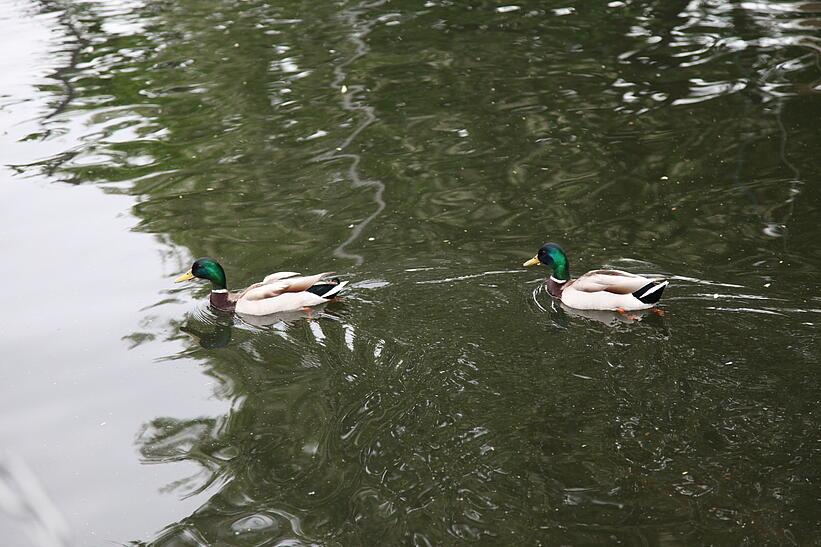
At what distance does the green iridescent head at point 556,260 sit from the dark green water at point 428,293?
0.23m

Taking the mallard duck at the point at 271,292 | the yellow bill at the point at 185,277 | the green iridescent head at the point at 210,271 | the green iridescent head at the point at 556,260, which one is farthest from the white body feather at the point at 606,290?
the yellow bill at the point at 185,277

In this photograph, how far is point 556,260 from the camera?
731 centimetres

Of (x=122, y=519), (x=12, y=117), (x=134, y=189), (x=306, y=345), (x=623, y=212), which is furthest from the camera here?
(x=12, y=117)

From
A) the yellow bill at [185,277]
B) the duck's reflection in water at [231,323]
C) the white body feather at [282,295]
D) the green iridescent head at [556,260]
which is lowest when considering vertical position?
the duck's reflection in water at [231,323]

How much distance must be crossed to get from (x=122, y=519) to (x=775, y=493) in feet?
11.6

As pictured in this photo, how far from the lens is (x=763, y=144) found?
9758mm

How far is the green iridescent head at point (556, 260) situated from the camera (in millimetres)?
7289

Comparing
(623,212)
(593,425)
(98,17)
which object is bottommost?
(98,17)

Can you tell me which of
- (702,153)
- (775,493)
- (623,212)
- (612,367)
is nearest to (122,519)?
(612,367)

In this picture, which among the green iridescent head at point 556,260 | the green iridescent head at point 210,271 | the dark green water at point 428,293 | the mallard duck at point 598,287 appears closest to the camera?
the dark green water at point 428,293

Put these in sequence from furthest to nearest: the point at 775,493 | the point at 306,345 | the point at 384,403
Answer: the point at 306,345
the point at 384,403
the point at 775,493

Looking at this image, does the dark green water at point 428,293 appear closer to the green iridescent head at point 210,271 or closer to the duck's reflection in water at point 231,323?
the duck's reflection in water at point 231,323

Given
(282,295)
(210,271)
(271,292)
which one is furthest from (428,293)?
(210,271)

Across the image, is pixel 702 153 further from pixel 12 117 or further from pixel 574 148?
pixel 12 117
